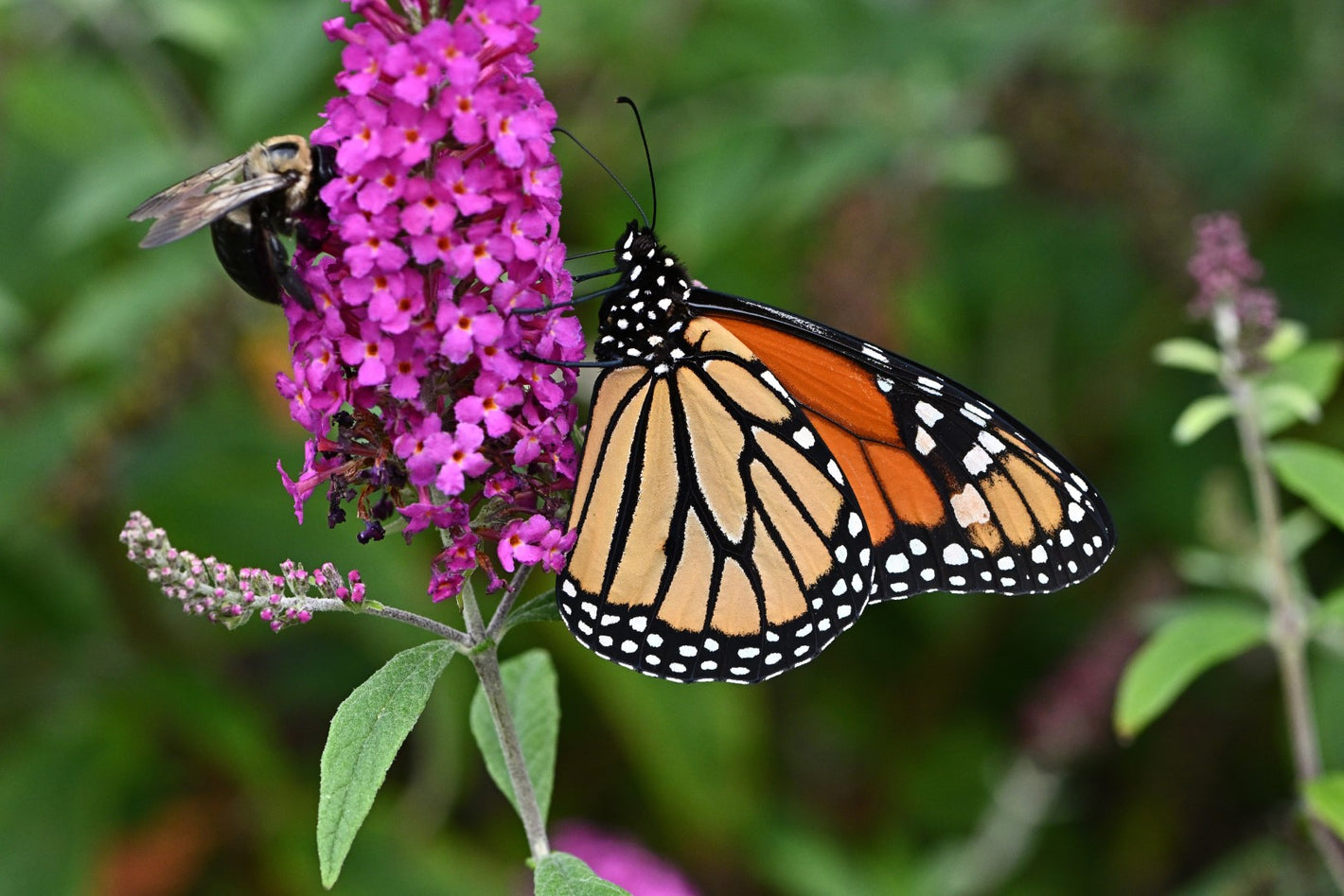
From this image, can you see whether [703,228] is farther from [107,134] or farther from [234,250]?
[107,134]

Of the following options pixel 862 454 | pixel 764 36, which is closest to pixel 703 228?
pixel 764 36

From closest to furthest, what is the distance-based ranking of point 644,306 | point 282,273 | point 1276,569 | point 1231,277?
point 282,273, point 644,306, point 1231,277, point 1276,569

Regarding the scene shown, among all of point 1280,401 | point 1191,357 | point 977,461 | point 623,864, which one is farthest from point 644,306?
point 623,864

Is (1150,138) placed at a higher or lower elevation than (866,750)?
higher

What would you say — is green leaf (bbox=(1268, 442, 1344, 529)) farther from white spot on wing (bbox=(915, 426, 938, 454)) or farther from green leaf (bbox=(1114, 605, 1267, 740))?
white spot on wing (bbox=(915, 426, 938, 454))

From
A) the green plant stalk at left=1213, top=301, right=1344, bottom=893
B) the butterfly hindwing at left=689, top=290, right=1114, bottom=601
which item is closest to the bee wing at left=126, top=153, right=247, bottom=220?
the butterfly hindwing at left=689, top=290, right=1114, bottom=601

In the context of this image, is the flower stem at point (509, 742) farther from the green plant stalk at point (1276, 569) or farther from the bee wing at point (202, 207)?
the green plant stalk at point (1276, 569)

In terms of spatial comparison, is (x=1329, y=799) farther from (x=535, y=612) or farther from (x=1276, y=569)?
(x=535, y=612)
